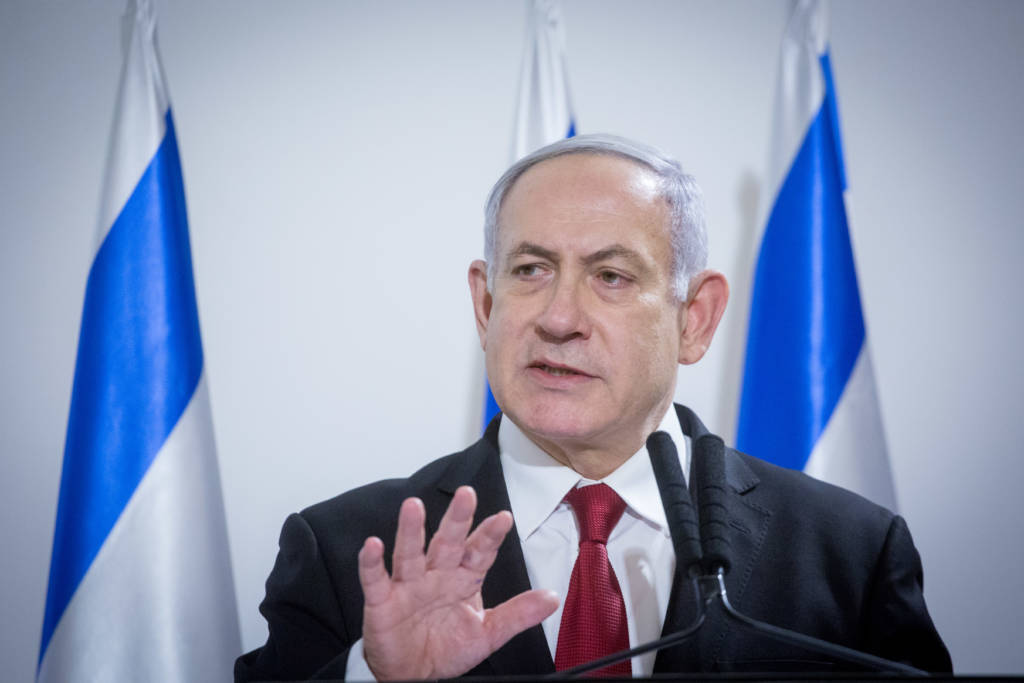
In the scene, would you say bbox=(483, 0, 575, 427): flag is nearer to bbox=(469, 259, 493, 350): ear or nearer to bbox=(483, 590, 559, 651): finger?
bbox=(469, 259, 493, 350): ear

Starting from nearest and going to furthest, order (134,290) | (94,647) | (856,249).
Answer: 1. (94,647)
2. (134,290)
3. (856,249)

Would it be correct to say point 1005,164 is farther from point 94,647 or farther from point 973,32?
point 94,647

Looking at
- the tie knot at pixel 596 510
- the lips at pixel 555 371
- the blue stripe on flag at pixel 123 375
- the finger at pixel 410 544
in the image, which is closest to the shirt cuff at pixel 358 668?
the finger at pixel 410 544

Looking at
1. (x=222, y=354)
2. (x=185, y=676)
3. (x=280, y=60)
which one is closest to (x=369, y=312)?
(x=222, y=354)

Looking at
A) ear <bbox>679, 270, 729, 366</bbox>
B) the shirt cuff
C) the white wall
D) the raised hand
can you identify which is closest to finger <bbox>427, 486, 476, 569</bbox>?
the raised hand

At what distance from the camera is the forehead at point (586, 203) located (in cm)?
158

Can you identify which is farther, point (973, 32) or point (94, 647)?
point (973, 32)

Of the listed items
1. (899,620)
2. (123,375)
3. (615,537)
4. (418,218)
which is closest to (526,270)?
(615,537)

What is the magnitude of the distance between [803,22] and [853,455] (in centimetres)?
133

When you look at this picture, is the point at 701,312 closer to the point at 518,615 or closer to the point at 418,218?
the point at 518,615

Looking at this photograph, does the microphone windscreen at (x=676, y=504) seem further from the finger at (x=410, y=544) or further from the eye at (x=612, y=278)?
the eye at (x=612, y=278)

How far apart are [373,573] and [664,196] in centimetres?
97

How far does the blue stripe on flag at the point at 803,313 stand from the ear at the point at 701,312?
0.71 meters

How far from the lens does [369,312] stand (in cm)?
259
